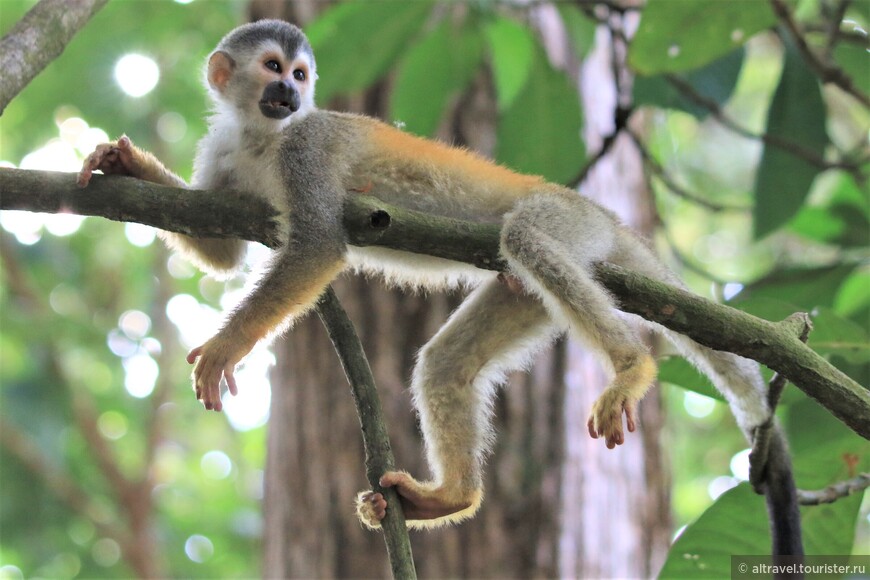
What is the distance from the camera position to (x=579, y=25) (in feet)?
17.0

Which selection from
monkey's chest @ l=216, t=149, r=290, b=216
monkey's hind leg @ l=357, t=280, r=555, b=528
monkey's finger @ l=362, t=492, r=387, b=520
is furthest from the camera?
monkey's hind leg @ l=357, t=280, r=555, b=528

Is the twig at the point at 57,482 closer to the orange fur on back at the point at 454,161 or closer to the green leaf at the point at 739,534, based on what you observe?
the orange fur on back at the point at 454,161

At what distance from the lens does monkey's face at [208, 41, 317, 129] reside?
13.2 ft

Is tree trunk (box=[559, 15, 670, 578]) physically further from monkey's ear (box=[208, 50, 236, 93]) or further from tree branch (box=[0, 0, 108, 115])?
tree branch (box=[0, 0, 108, 115])

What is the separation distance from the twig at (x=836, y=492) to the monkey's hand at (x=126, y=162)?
280cm

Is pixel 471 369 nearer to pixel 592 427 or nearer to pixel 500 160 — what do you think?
pixel 592 427

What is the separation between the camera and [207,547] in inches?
398

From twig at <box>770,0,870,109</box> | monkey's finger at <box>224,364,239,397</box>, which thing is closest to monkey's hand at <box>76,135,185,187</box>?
monkey's finger at <box>224,364,239,397</box>

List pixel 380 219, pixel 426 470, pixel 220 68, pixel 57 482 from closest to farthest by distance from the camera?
1. pixel 380 219
2. pixel 220 68
3. pixel 426 470
4. pixel 57 482

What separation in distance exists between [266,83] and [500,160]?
139 centimetres

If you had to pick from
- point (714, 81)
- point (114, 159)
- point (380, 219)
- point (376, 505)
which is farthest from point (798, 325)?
point (114, 159)

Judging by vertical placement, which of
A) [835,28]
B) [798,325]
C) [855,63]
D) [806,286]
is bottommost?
[798,325]

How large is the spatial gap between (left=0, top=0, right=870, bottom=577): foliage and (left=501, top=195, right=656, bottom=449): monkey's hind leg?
33 centimetres

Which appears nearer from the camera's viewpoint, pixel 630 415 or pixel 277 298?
pixel 630 415
